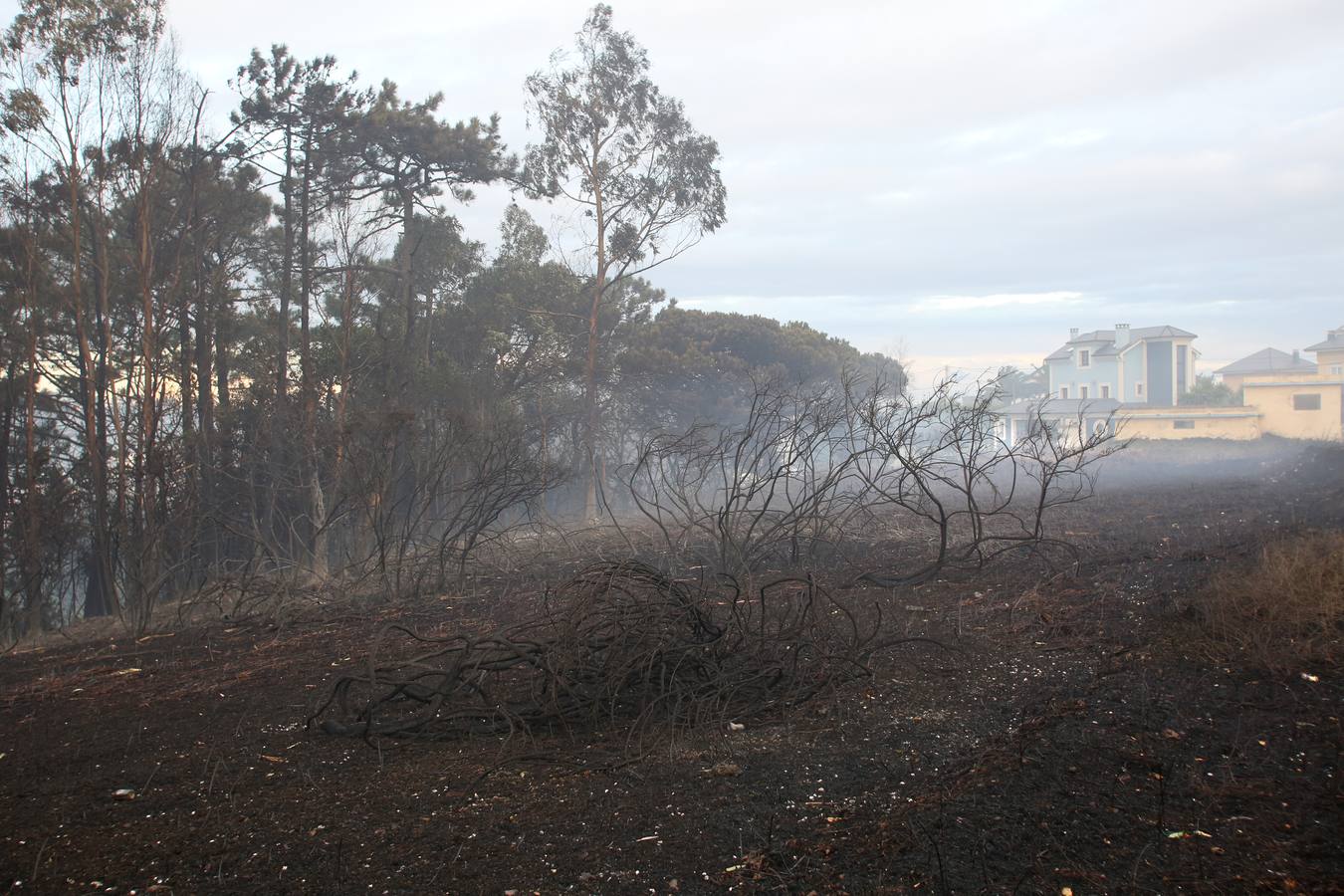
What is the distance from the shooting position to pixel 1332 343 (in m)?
43.6

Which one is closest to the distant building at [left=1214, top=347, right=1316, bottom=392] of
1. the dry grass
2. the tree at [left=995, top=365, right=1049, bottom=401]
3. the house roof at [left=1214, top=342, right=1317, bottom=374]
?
the house roof at [left=1214, top=342, right=1317, bottom=374]

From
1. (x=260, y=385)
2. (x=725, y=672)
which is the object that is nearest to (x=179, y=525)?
(x=260, y=385)

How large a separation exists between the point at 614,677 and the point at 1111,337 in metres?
61.7

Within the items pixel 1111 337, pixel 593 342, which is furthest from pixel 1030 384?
pixel 593 342

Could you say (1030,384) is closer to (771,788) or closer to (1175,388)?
(1175,388)

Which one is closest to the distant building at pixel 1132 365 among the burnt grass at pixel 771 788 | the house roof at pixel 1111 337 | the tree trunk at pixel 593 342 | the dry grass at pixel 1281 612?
the house roof at pixel 1111 337

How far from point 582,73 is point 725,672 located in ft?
66.4

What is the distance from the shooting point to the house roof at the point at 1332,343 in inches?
1667

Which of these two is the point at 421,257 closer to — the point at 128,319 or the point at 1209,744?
the point at 128,319

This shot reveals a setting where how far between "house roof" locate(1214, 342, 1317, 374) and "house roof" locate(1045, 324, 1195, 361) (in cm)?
351

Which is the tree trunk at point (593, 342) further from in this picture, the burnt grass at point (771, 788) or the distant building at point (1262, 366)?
the distant building at point (1262, 366)

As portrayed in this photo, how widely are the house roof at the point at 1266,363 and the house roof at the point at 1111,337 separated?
3.51 metres

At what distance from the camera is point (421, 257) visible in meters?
21.3

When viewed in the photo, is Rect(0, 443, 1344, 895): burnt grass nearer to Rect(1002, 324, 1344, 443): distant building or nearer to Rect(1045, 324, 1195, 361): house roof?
Rect(1002, 324, 1344, 443): distant building
